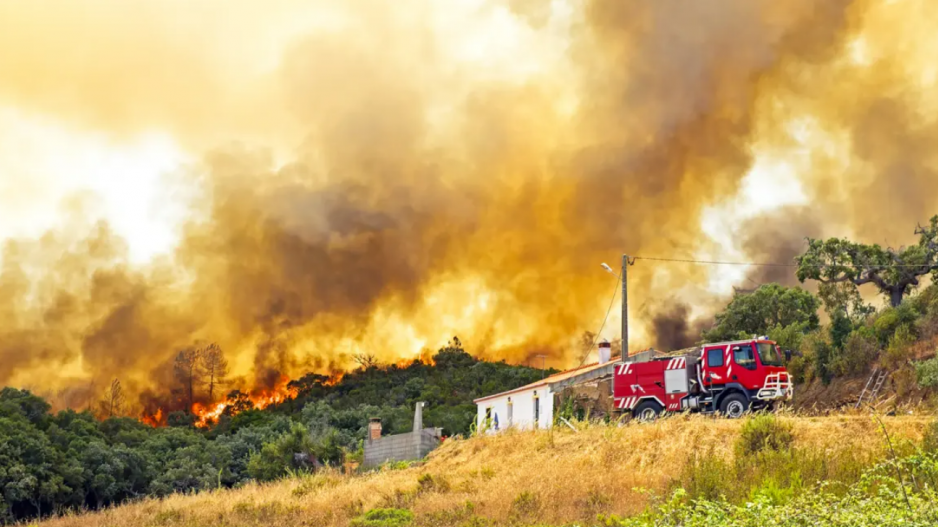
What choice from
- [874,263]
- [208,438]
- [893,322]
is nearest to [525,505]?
[893,322]

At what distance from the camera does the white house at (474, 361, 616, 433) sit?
45.0m

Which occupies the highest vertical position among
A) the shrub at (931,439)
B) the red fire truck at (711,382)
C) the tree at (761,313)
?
the tree at (761,313)

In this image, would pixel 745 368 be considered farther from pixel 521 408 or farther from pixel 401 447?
pixel 521 408

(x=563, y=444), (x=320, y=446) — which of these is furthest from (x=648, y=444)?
(x=320, y=446)

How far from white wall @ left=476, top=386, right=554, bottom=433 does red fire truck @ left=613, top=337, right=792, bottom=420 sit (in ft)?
30.7

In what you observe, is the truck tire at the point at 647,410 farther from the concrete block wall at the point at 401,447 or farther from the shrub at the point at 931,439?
the shrub at the point at 931,439

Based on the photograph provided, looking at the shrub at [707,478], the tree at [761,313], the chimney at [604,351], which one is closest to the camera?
the shrub at [707,478]

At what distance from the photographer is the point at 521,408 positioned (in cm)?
4997

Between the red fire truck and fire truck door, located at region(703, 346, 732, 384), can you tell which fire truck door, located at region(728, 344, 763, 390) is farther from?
fire truck door, located at region(703, 346, 732, 384)

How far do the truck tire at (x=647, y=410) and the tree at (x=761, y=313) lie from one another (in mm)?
34569

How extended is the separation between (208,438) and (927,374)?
3007 inches

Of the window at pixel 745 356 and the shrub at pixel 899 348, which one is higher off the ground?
the shrub at pixel 899 348

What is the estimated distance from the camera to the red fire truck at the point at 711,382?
30.3 meters

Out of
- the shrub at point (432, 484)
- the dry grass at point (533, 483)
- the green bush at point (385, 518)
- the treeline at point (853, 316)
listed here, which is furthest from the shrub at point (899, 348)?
the green bush at point (385, 518)
